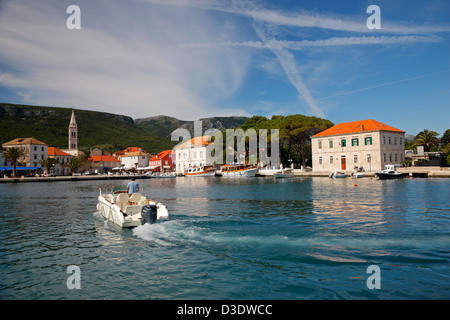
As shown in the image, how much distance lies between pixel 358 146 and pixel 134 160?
290 feet

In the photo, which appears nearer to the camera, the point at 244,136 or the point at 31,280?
the point at 31,280

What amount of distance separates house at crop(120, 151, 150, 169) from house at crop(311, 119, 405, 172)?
76460 millimetres

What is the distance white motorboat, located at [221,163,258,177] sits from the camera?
68619 millimetres

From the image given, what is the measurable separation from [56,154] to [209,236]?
3867 inches

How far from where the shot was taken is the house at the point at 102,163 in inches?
4417

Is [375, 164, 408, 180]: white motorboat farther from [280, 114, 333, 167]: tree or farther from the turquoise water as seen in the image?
the turquoise water

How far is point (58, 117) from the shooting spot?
518ft

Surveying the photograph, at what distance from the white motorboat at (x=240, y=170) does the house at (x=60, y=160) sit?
55204 mm

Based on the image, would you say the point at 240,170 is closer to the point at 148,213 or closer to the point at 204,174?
the point at 204,174

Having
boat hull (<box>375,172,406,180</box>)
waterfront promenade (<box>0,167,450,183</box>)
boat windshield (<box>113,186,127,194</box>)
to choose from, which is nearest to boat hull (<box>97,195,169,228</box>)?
boat windshield (<box>113,186,127,194</box>)

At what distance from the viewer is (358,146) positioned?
56.8 metres

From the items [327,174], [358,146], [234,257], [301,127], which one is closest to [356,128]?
[358,146]
